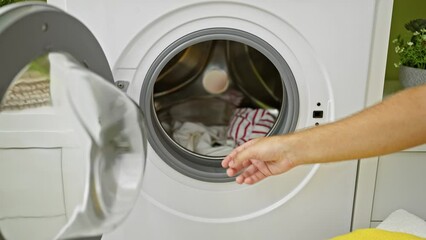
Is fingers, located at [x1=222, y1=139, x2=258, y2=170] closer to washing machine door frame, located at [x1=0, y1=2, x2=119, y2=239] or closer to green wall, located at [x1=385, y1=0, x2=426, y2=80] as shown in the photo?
washing machine door frame, located at [x1=0, y1=2, x2=119, y2=239]

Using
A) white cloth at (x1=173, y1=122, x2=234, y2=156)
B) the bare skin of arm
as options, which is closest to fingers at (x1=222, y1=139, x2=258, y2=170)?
the bare skin of arm

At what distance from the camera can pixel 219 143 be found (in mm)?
1393

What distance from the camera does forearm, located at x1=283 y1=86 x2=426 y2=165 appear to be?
2.52 ft

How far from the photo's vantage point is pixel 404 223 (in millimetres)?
1103

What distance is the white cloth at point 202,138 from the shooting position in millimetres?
1295

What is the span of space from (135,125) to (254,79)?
103 centimetres

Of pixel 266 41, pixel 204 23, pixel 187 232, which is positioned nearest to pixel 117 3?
pixel 204 23

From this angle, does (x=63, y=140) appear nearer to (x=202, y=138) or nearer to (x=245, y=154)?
(x=245, y=154)

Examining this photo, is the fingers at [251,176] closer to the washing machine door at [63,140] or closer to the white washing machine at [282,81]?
the white washing machine at [282,81]

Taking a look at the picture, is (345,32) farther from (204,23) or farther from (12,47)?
(12,47)

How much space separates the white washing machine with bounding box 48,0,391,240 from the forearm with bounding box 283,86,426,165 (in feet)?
0.67

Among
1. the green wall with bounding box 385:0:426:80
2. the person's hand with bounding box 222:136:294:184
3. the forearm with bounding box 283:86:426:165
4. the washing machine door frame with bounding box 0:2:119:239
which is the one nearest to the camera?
the washing machine door frame with bounding box 0:2:119:239

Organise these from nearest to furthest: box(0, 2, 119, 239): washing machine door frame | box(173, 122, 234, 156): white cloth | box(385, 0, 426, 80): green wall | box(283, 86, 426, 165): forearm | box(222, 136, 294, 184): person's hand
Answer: box(0, 2, 119, 239): washing machine door frame
box(283, 86, 426, 165): forearm
box(222, 136, 294, 184): person's hand
box(173, 122, 234, 156): white cloth
box(385, 0, 426, 80): green wall

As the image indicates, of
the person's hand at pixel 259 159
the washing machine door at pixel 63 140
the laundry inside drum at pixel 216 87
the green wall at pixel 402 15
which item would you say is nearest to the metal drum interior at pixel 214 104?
the laundry inside drum at pixel 216 87
